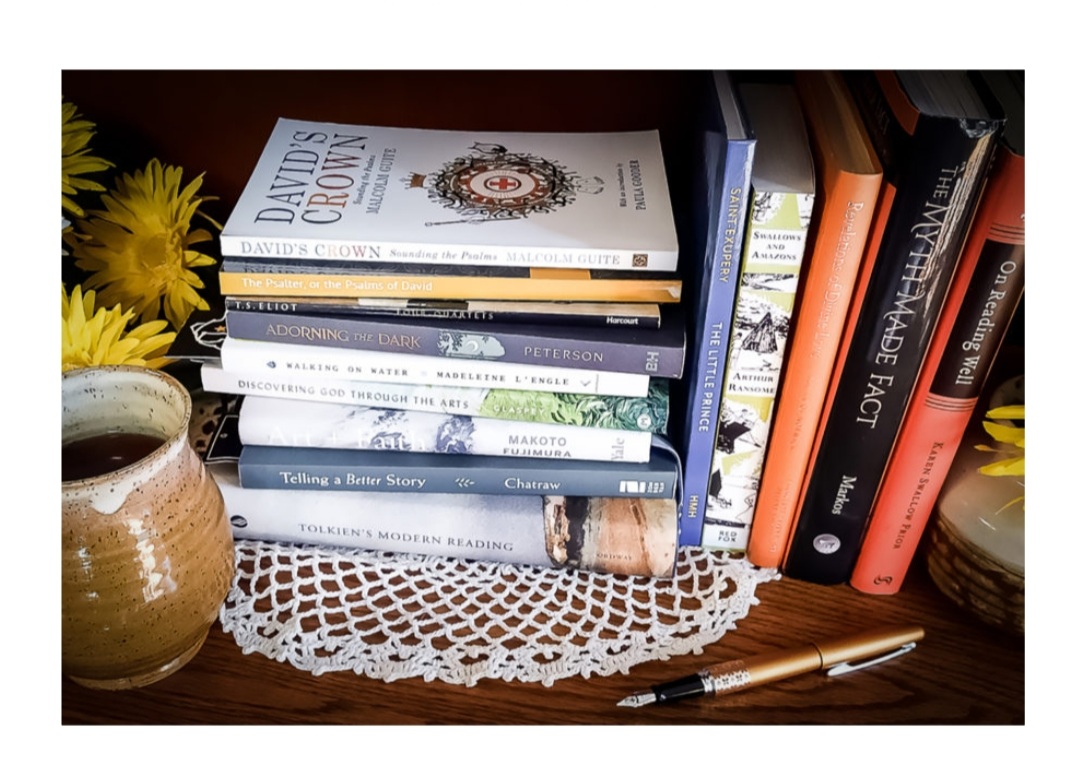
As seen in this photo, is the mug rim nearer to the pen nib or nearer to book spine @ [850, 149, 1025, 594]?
the pen nib

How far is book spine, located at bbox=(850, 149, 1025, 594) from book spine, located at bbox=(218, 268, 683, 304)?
0.50ft

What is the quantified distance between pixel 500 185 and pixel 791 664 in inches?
13.3

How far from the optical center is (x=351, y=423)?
0.61m

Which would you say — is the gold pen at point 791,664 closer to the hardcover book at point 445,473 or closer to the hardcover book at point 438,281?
the hardcover book at point 445,473

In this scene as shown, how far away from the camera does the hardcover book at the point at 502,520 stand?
24.3 inches

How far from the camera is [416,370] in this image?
59cm

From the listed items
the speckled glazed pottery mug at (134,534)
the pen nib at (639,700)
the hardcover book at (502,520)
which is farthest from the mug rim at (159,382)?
the pen nib at (639,700)

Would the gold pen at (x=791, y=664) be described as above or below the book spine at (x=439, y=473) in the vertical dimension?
below

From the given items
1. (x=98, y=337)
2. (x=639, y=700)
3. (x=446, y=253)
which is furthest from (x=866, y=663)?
(x=98, y=337)

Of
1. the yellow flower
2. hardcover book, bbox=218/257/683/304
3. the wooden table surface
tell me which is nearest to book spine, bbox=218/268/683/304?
hardcover book, bbox=218/257/683/304

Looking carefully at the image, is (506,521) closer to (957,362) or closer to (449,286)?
(449,286)

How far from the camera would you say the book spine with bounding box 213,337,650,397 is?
1.91 feet

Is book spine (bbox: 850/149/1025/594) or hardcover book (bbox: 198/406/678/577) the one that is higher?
book spine (bbox: 850/149/1025/594)

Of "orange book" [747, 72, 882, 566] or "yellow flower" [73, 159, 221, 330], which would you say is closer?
"orange book" [747, 72, 882, 566]
